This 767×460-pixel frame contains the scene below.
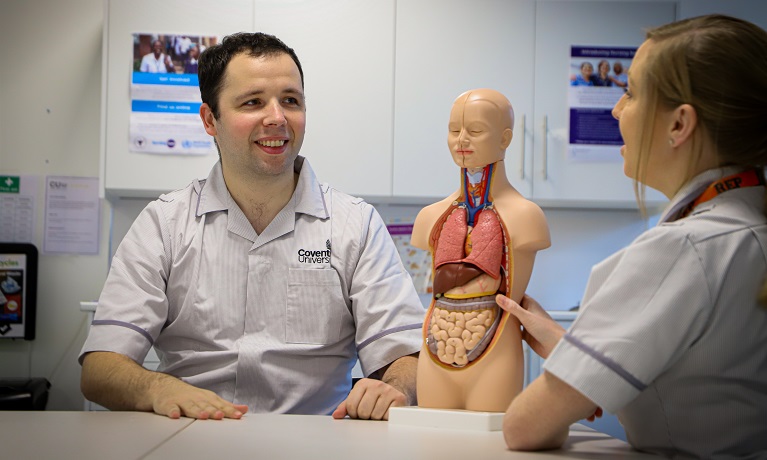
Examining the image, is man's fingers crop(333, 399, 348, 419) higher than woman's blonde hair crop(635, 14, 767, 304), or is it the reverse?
woman's blonde hair crop(635, 14, 767, 304)

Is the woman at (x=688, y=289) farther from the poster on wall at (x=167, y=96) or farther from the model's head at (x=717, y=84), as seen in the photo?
the poster on wall at (x=167, y=96)

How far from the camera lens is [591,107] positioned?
323 cm

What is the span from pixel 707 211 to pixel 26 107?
10.2 feet

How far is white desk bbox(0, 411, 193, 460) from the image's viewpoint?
3.34 ft

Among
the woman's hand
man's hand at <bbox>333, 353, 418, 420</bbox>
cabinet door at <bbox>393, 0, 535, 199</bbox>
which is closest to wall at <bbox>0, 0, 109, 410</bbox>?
cabinet door at <bbox>393, 0, 535, 199</bbox>

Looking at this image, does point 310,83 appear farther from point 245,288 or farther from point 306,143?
point 245,288

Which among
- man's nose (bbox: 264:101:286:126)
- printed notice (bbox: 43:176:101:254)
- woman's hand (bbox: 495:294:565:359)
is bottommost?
woman's hand (bbox: 495:294:565:359)

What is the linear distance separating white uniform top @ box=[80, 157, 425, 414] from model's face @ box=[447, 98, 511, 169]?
0.55 meters

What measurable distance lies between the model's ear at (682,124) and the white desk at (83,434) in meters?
0.80

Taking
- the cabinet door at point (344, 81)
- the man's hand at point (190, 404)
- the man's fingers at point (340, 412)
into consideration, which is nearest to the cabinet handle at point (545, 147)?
the cabinet door at point (344, 81)

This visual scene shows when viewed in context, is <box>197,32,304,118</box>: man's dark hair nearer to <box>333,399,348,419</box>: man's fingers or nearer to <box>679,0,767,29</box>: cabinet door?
<box>333,399,348,419</box>: man's fingers

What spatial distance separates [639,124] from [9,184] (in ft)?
9.89

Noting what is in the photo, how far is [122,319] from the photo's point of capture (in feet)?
5.73

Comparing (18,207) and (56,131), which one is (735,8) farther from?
(18,207)
